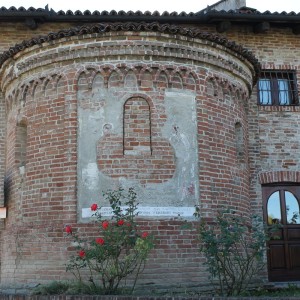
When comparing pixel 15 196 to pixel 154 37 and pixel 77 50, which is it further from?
pixel 154 37

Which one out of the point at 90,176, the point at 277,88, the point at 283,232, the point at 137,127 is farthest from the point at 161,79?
the point at 283,232

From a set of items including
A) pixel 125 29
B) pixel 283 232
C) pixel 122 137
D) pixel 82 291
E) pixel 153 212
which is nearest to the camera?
pixel 82 291

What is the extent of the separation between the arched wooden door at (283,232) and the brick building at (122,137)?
173 cm

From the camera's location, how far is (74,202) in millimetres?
9508

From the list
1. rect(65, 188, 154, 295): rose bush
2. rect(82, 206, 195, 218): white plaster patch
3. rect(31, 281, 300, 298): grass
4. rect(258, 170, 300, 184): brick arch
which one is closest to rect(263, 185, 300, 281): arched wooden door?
rect(258, 170, 300, 184): brick arch

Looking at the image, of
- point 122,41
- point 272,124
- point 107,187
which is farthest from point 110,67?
point 272,124

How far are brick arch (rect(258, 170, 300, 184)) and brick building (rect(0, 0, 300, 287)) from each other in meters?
1.35

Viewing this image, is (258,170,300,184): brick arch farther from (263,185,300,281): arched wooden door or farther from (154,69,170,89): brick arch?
(154,69,170,89): brick arch

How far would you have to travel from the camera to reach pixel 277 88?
1334 centimetres

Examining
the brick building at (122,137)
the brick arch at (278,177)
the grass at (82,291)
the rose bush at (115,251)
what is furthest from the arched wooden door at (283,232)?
the rose bush at (115,251)

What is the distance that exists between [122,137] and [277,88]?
5550mm

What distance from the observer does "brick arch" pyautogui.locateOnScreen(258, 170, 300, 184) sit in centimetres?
1247

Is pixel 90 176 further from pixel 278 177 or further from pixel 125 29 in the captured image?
pixel 278 177

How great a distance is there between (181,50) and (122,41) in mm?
1225
